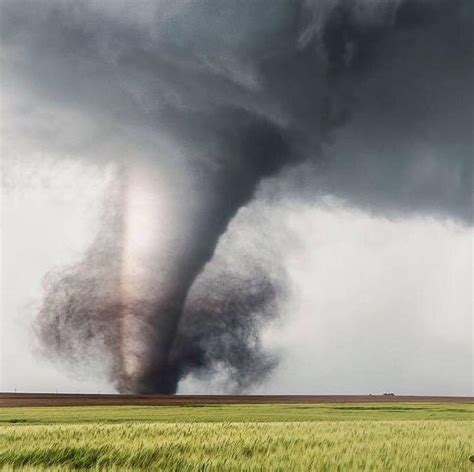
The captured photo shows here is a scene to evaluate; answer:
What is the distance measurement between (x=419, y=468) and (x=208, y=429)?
372 inches

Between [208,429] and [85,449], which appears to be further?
[208,429]

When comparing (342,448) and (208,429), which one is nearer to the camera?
(342,448)

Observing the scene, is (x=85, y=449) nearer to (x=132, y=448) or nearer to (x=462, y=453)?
(x=132, y=448)

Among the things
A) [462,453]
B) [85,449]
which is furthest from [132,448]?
[462,453]

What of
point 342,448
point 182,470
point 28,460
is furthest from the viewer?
point 342,448

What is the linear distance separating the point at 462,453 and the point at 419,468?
277 centimetres

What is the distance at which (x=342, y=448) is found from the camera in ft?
43.8

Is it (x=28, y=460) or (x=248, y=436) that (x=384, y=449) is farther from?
(x=28, y=460)

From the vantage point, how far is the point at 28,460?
41.2 feet

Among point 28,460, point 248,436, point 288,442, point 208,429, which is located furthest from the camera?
point 208,429

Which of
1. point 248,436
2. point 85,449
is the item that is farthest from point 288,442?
point 85,449

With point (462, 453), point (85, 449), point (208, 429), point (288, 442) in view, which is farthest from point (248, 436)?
point (462, 453)

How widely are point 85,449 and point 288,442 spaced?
530cm

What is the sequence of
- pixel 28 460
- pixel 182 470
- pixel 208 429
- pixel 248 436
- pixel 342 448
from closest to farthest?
pixel 182 470 < pixel 28 460 < pixel 342 448 < pixel 248 436 < pixel 208 429
